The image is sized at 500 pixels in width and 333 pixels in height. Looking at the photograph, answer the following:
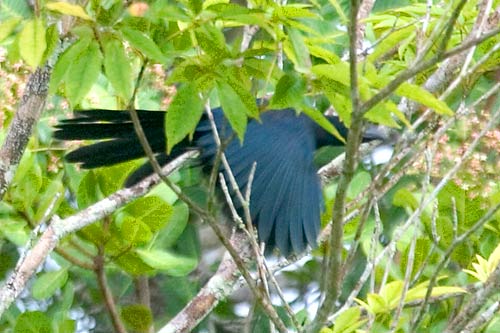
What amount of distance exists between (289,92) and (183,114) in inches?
7.7

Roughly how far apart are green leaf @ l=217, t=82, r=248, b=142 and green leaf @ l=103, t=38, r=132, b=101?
168 millimetres

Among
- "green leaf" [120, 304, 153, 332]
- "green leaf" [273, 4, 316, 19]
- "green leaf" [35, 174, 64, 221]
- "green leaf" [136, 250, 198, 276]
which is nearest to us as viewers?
"green leaf" [273, 4, 316, 19]

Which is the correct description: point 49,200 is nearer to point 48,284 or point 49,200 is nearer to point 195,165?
point 48,284

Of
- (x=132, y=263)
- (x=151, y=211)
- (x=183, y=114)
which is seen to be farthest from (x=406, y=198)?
(x=183, y=114)

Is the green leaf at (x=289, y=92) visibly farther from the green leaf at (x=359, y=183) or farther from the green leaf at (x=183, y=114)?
the green leaf at (x=359, y=183)

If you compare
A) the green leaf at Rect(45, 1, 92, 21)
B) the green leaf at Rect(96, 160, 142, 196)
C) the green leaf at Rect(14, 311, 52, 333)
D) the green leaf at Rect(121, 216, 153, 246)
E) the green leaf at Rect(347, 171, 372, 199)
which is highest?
the green leaf at Rect(45, 1, 92, 21)

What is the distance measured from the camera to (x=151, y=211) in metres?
2.88

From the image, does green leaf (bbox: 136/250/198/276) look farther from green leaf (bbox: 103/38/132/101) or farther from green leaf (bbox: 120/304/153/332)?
green leaf (bbox: 103/38/132/101)

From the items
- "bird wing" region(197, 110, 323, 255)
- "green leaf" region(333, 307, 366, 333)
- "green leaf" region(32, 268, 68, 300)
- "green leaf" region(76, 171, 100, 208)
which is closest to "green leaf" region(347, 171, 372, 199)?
"bird wing" region(197, 110, 323, 255)

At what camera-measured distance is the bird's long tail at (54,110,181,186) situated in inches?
116

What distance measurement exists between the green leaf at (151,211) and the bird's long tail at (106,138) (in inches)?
2.7

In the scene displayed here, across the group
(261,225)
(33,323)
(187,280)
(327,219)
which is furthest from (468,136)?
(33,323)

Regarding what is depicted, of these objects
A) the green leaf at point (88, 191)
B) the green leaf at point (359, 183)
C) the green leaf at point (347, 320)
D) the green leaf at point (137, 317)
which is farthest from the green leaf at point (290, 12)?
the green leaf at point (137, 317)

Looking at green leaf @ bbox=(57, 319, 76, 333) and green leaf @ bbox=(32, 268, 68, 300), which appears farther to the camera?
green leaf @ bbox=(32, 268, 68, 300)
